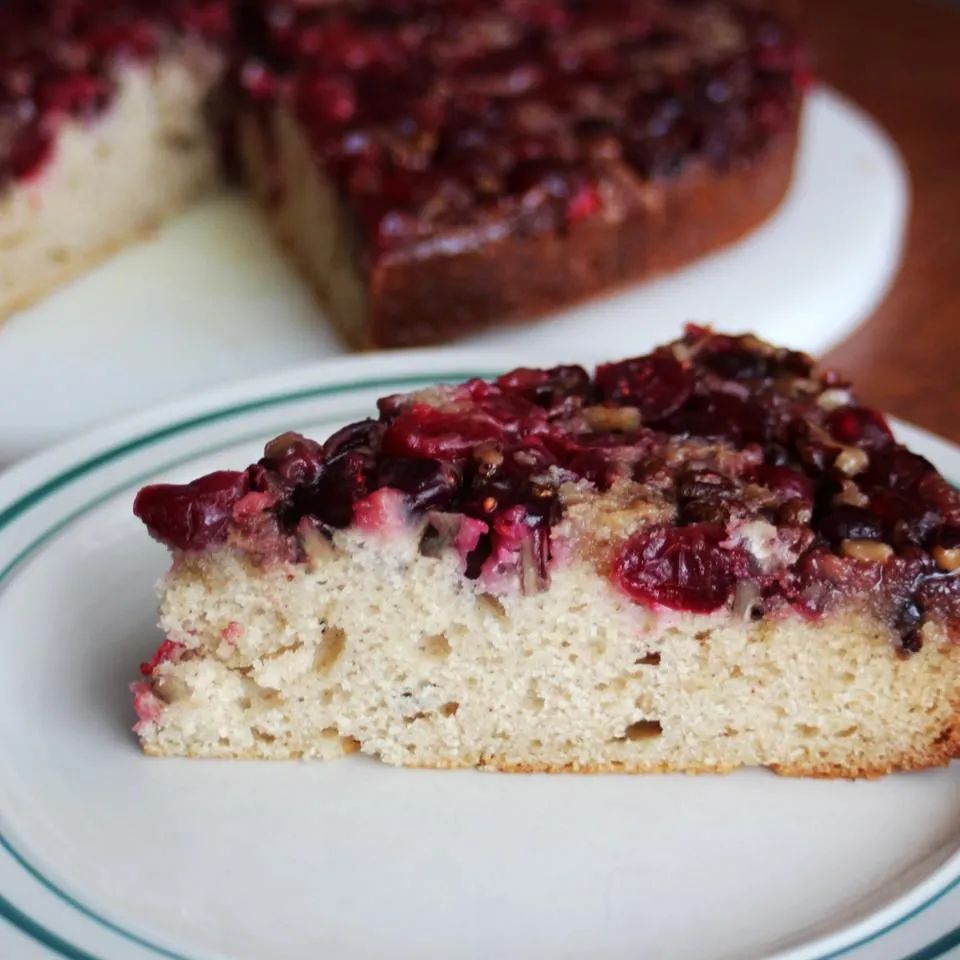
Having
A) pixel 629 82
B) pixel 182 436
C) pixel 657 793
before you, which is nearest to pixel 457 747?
pixel 657 793

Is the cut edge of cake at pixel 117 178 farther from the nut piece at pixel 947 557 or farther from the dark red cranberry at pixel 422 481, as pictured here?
the nut piece at pixel 947 557

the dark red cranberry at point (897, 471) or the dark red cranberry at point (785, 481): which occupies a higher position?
the dark red cranberry at point (785, 481)

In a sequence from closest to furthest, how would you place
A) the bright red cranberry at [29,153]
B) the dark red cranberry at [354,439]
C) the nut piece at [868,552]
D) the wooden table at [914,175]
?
the nut piece at [868,552], the dark red cranberry at [354,439], the wooden table at [914,175], the bright red cranberry at [29,153]

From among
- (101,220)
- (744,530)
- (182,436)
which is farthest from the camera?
(101,220)

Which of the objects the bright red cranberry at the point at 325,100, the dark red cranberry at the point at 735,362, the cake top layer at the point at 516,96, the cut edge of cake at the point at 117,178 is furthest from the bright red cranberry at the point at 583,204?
the cut edge of cake at the point at 117,178

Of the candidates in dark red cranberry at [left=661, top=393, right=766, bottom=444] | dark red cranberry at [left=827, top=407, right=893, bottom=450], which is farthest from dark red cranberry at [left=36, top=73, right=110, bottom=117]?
dark red cranberry at [left=827, top=407, right=893, bottom=450]

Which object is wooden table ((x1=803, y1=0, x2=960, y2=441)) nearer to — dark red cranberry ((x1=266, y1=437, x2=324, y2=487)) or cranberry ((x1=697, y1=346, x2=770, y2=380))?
cranberry ((x1=697, y1=346, x2=770, y2=380))

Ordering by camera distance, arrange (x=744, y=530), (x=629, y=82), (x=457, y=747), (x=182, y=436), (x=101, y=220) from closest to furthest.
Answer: (x=744, y=530), (x=457, y=747), (x=182, y=436), (x=629, y=82), (x=101, y=220)

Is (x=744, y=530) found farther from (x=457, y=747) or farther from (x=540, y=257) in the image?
(x=540, y=257)
